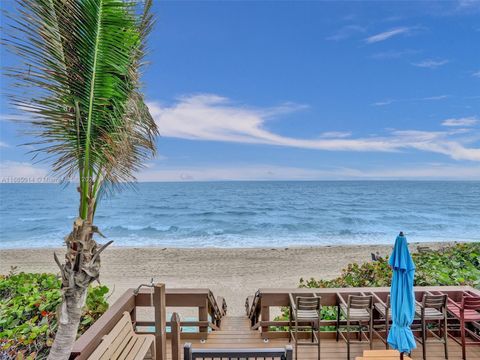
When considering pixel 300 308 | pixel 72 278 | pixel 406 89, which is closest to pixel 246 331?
pixel 300 308

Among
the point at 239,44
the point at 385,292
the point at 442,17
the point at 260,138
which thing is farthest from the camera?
the point at 260,138

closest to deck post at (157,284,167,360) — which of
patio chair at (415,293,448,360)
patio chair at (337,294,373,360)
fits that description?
patio chair at (337,294,373,360)

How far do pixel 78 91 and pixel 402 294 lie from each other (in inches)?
160

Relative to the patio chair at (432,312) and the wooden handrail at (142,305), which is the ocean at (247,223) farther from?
the patio chair at (432,312)

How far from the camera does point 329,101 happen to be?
179ft

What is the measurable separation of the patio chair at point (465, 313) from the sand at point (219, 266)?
586 centimetres

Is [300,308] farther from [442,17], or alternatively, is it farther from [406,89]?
[406,89]

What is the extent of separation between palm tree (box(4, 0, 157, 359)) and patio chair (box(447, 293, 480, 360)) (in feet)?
15.4

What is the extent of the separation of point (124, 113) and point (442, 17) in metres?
46.6

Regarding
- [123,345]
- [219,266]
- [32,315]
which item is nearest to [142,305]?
[123,345]

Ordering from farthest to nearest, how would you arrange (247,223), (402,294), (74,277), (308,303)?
(247,223) → (308,303) → (402,294) → (74,277)

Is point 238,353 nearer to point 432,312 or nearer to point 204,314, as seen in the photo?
point 204,314

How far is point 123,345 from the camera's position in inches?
121

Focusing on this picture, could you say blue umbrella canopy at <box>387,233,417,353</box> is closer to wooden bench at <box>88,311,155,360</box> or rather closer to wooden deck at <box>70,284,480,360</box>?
wooden deck at <box>70,284,480,360</box>
